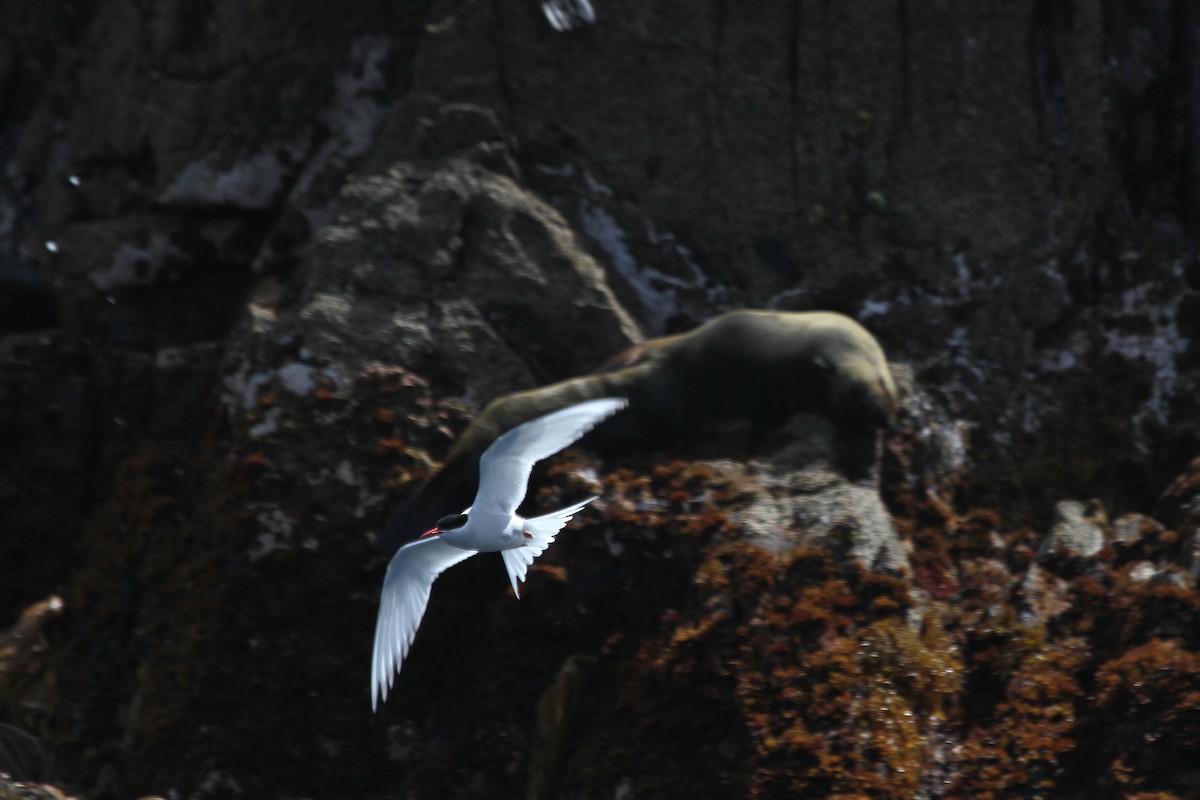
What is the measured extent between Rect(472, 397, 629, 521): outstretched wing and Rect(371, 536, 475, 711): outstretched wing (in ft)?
1.52

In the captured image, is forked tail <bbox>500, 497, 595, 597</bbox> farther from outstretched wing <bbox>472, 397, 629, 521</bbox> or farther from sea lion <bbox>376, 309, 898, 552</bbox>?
sea lion <bbox>376, 309, 898, 552</bbox>

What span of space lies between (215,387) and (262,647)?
6.39ft

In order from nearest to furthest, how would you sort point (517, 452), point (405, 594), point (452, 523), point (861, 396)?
point (517, 452)
point (452, 523)
point (405, 594)
point (861, 396)

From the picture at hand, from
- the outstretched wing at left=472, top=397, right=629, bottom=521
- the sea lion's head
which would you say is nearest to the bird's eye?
the outstretched wing at left=472, top=397, right=629, bottom=521

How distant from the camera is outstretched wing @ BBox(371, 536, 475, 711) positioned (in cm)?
643

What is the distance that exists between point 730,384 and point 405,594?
8.88 feet

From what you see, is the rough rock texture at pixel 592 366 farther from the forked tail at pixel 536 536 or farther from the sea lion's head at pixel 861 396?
the forked tail at pixel 536 536

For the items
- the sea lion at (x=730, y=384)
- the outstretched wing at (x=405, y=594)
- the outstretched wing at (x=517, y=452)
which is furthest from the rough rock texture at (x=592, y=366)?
the outstretched wing at (x=517, y=452)

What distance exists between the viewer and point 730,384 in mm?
8492

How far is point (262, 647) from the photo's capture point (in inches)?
308

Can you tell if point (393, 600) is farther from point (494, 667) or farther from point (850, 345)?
point (850, 345)

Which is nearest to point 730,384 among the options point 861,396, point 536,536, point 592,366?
point 861,396

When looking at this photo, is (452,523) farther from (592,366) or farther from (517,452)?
(592,366)

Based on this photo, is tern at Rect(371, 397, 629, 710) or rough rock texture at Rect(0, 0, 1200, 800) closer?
tern at Rect(371, 397, 629, 710)
